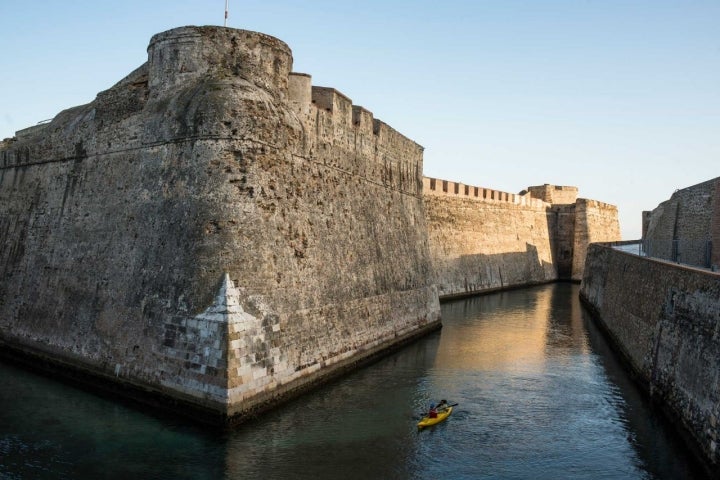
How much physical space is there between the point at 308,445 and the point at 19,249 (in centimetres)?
1204

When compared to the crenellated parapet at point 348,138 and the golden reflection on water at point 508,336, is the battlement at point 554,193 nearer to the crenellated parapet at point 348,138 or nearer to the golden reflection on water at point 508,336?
the golden reflection on water at point 508,336

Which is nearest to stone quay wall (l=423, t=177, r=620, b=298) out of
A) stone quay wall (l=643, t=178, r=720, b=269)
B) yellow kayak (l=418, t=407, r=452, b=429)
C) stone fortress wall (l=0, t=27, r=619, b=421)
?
stone quay wall (l=643, t=178, r=720, b=269)

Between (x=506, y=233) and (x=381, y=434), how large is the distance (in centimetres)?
3241

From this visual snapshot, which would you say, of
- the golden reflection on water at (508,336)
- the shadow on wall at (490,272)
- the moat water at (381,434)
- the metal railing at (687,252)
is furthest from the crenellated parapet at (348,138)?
the shadow on wall at (490,272)

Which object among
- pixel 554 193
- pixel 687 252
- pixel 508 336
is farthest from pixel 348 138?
pixel 554 193

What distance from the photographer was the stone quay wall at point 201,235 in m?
10.6

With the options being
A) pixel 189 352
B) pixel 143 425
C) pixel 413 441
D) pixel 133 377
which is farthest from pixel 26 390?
pixel 413 441

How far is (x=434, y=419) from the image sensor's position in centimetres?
1100

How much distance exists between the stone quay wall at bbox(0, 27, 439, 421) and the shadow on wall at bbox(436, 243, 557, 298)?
15.4 metres

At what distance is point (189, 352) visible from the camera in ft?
33.5

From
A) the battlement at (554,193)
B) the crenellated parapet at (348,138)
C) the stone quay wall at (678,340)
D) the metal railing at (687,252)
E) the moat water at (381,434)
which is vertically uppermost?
the battlement at (554,193)

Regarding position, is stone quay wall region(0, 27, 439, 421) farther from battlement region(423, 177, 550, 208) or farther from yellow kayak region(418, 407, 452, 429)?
battlement region(423, 177, 550, 208)

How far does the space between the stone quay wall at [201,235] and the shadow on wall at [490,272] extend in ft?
50.4

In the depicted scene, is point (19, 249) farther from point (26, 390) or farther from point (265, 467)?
point (265, 467)
